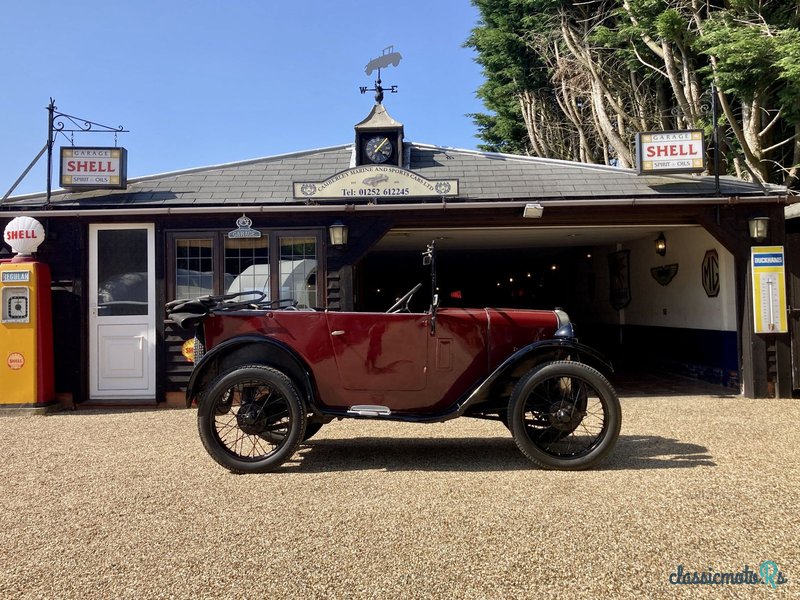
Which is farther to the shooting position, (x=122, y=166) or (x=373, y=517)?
(x=122, y=166)

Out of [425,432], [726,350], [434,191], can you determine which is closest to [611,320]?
[726,350]

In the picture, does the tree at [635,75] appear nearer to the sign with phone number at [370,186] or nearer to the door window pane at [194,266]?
the sign with phone number at [370,186]

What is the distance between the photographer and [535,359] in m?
3.96

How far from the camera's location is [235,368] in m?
3.94

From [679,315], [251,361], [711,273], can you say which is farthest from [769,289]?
[251,361]

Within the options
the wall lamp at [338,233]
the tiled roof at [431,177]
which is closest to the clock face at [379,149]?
the tiled roof at [431,177]

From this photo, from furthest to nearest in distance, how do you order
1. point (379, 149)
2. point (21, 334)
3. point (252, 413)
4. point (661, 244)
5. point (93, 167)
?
1. point (661, 244)
2. point (379, 149)
3. point (93, 167)
4. point (21, 334)
5. point (252, 413)

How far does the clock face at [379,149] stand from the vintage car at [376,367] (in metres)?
4.73

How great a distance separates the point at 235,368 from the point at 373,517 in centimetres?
157

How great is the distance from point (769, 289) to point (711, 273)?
115cm

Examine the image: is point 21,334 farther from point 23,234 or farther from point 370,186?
point 370,186

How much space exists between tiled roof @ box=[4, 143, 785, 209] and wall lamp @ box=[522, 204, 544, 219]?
0.29 m

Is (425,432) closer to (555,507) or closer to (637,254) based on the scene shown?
(555,507)

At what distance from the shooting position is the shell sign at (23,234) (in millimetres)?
6430
